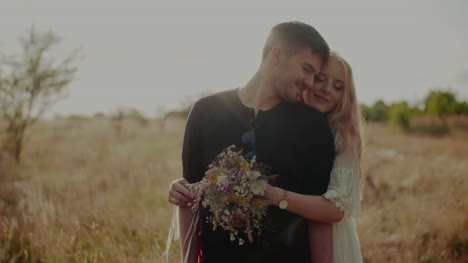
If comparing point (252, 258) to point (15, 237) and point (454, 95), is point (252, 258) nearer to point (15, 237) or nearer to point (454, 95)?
point (15, 237)

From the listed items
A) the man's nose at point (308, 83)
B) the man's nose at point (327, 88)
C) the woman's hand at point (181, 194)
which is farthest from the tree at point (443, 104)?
the woman's hand at point (181, 194)

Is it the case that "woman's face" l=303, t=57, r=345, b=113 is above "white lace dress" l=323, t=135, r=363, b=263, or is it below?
above

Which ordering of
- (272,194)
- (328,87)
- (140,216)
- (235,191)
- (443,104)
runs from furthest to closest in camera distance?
(443,104) < (140,216) < (328,87) < (272,194) < (235,191)

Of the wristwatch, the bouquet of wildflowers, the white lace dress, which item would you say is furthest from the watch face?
the white lace dress

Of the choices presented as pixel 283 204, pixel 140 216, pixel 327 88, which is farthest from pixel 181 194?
pixel 140 216

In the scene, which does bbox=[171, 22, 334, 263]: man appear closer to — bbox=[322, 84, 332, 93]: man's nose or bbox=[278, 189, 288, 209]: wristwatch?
bbox=[278, 189, 288, 209]: wristwatch

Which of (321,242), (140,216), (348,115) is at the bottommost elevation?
(140,216)

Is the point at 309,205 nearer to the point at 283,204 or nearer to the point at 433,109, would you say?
the point at 283,204

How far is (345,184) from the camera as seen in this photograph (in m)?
2.02

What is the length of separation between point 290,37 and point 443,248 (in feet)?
13.3

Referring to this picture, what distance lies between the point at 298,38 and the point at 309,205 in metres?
1.08

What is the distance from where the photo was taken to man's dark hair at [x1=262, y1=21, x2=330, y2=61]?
215 cm

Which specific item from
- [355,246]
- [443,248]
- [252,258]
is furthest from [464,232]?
[252,258]

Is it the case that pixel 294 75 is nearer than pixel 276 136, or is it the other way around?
pixel 276 136
